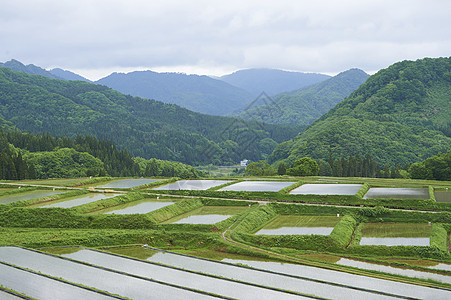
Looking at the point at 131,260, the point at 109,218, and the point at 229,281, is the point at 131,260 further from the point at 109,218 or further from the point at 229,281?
the point at 109,218

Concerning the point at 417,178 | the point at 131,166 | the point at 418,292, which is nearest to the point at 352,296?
the point at 418,292

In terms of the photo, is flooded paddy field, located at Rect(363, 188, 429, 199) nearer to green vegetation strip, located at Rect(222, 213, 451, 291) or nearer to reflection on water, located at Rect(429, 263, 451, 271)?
reflection on water, located at Rect(429, 263, 451, 271)

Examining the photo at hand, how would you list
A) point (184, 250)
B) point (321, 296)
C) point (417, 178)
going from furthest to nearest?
point (417, 178) < point (184, 250) < point (321, 296)

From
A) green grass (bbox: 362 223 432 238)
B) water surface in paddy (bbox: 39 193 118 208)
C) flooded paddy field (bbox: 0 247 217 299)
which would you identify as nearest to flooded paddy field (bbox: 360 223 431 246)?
green grass (bbox: 362 223 432 238)

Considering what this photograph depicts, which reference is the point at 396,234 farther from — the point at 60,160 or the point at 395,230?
the point at 60,160

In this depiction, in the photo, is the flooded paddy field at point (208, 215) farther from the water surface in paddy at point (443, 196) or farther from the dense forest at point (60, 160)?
the dense forest at point (60, 160)

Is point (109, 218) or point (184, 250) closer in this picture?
point (184, 250)

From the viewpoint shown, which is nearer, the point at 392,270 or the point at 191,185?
the point at 392,270

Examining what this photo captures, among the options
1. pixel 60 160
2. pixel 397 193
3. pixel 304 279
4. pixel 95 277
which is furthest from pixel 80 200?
pixel 60 160
